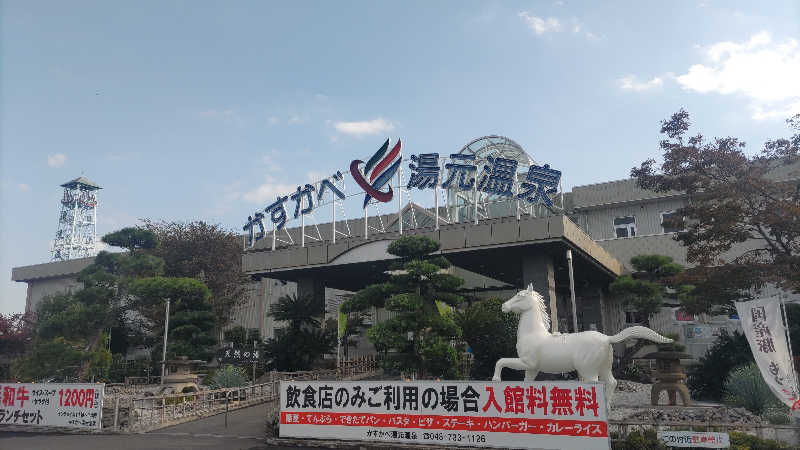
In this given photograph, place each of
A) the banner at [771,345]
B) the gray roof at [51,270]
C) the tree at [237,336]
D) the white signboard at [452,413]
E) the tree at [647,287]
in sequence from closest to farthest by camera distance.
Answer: the white signboard at [452,413] → the banner at [771,345] → the tree at [647,287] → the tree at [237,336] → the gray roof at [51,270]

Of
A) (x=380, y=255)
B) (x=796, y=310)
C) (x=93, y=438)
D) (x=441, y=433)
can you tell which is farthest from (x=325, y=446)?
(x=796, y=310)

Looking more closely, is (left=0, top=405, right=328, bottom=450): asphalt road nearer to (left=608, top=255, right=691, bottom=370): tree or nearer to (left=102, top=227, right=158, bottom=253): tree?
(left=608, top=255, right=691, bottom=370): tree

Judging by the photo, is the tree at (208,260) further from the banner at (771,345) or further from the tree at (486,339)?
the banner at (771,345)

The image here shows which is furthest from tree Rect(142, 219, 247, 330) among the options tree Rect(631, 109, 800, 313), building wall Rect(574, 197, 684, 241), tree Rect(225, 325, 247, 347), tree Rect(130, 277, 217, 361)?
tree Rect(631, 109, 800, 313)

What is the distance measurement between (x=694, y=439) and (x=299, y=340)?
2055cm

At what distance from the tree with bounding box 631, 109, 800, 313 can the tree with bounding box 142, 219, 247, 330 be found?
31.0 m

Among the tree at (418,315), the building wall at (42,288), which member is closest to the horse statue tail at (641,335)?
the tree at (418,315)

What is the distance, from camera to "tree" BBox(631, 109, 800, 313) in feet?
57.1

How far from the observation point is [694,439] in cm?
1091

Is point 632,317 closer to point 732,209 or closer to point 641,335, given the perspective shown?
point 732,209

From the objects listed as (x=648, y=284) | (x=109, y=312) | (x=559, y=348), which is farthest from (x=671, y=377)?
(x=109, y=312)

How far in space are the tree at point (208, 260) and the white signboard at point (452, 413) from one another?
29.0m

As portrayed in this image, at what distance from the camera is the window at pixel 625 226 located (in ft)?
129

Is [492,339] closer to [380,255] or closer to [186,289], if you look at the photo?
[380,255]
